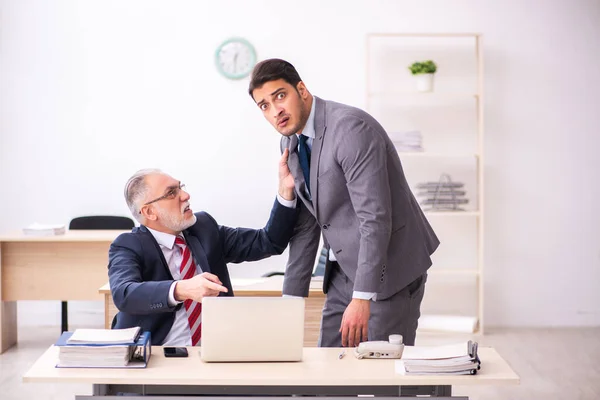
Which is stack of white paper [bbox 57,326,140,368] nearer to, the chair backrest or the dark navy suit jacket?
the dark navy suit jacket

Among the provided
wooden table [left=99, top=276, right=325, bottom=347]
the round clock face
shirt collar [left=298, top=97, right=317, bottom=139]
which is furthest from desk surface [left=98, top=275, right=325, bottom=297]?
the round clock face

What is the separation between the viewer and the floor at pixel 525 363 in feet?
13.9

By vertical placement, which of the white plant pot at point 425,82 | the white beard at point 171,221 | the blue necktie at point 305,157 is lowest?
the white beard at point 171,221

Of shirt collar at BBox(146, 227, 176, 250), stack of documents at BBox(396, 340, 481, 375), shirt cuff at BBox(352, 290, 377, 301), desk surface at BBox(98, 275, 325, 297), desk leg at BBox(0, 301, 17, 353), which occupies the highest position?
shirt collar at BBox(146, 227, 176, 250)

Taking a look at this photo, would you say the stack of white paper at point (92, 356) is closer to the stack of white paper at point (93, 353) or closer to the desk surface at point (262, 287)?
the stack of white paper at point (93, 353)

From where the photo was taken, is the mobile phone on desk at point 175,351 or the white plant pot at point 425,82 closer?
the mobile phone on desk at point 175,351

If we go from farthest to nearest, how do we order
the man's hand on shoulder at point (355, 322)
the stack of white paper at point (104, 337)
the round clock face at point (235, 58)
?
the round clock face at point (235, 58) < the man's hand on shoulder at point (355, 322) < the stack of white paper at point (104, 337)

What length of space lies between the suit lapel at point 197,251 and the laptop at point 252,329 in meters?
0.59

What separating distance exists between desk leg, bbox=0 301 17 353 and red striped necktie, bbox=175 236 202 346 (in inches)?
104

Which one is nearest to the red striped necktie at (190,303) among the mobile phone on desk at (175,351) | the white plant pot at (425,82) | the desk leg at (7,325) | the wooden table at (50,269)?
the mobile phone on desk at (175,351)

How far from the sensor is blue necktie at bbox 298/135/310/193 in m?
2.81

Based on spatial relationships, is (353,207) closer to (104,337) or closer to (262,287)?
(104,337)

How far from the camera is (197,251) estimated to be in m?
2.91

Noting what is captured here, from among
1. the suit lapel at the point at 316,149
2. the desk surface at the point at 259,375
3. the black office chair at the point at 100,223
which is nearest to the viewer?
the desk surface at the point at 259,375
